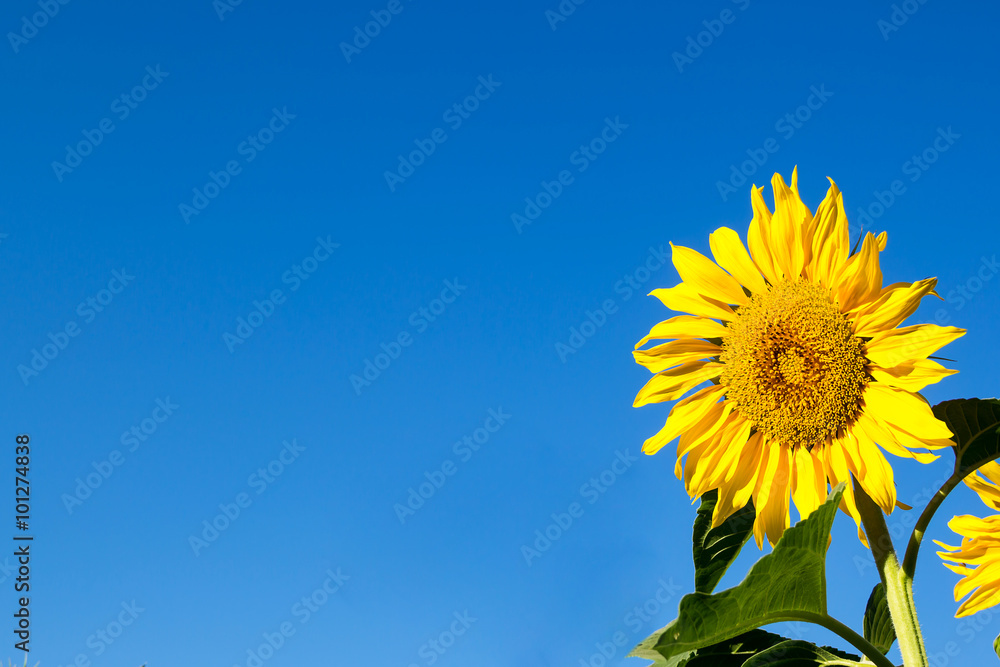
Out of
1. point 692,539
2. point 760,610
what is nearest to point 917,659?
point 760,610

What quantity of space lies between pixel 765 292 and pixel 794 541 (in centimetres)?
94

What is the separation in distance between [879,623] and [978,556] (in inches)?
42.4

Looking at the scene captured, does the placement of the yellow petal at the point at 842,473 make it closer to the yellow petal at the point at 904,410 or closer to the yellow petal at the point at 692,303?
the yellow petal at the point at 904,410

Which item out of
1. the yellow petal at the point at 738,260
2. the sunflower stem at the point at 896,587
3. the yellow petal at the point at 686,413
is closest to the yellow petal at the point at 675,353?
the yellow petal at the point at 686,413

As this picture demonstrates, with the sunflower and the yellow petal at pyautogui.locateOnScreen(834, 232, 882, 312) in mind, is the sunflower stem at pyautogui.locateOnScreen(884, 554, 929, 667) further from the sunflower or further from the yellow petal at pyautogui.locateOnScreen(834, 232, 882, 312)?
the yellow petal at pyautogui.locateOnScreen(834, 232, 882, 312)

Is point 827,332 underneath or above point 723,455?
above

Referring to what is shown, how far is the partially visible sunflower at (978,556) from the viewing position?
3.34 metres

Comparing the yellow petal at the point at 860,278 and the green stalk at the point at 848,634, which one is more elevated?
the yellow petal at the point at 860,278

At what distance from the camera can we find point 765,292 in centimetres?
261

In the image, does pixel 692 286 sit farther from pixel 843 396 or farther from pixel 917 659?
pixel 917 659

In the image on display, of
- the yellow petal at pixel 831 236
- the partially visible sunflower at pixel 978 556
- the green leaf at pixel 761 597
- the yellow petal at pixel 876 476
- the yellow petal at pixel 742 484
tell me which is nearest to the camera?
the green leaf at pixel 761 597

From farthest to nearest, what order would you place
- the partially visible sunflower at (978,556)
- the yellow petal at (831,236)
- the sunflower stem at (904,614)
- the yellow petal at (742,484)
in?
the partially visible sunflower at (978,556), the yellow petal at (742,484), the yellow petal at (831,236), the sunflower stem at (904,614)

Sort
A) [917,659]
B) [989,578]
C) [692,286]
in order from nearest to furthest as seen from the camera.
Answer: [917,659] < [692,286] < [989,578]

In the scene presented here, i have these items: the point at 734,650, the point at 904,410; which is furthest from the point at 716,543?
the point at 904,410
